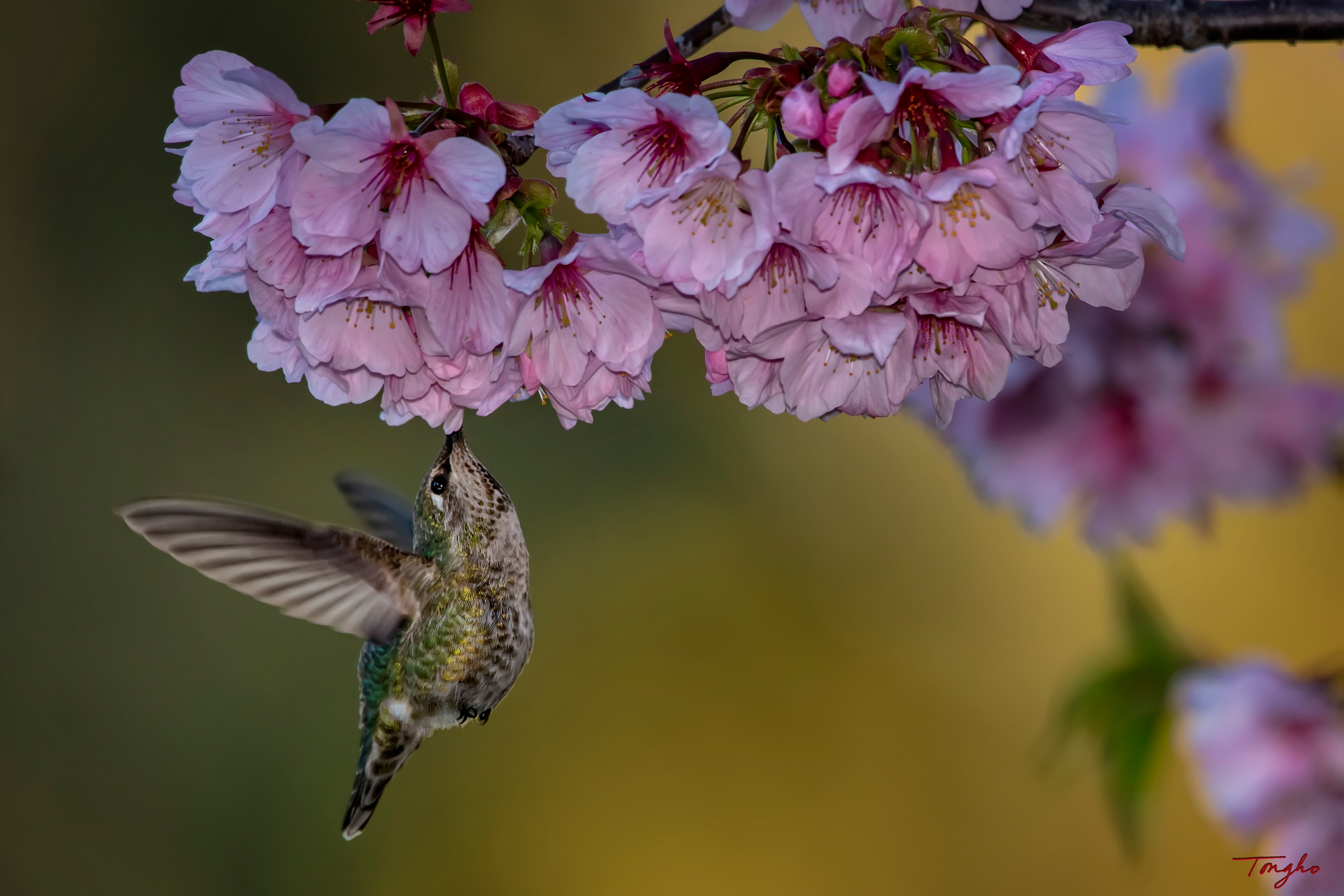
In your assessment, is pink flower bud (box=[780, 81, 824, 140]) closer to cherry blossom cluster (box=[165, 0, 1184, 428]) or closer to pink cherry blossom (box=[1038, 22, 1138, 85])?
cherry blossom cluster (box=[165, 0, 1184, 428])

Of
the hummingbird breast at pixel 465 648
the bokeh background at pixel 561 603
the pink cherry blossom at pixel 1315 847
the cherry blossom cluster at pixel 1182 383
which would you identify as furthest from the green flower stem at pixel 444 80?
the bokeh background at pixel 561 603

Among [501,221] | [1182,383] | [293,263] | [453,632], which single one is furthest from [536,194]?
[1182,383]

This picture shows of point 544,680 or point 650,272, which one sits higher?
point 650,272

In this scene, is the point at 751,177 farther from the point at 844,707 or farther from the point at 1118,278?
the point at 844,707

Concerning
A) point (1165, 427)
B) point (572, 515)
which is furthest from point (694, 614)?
point (1165, 427)
